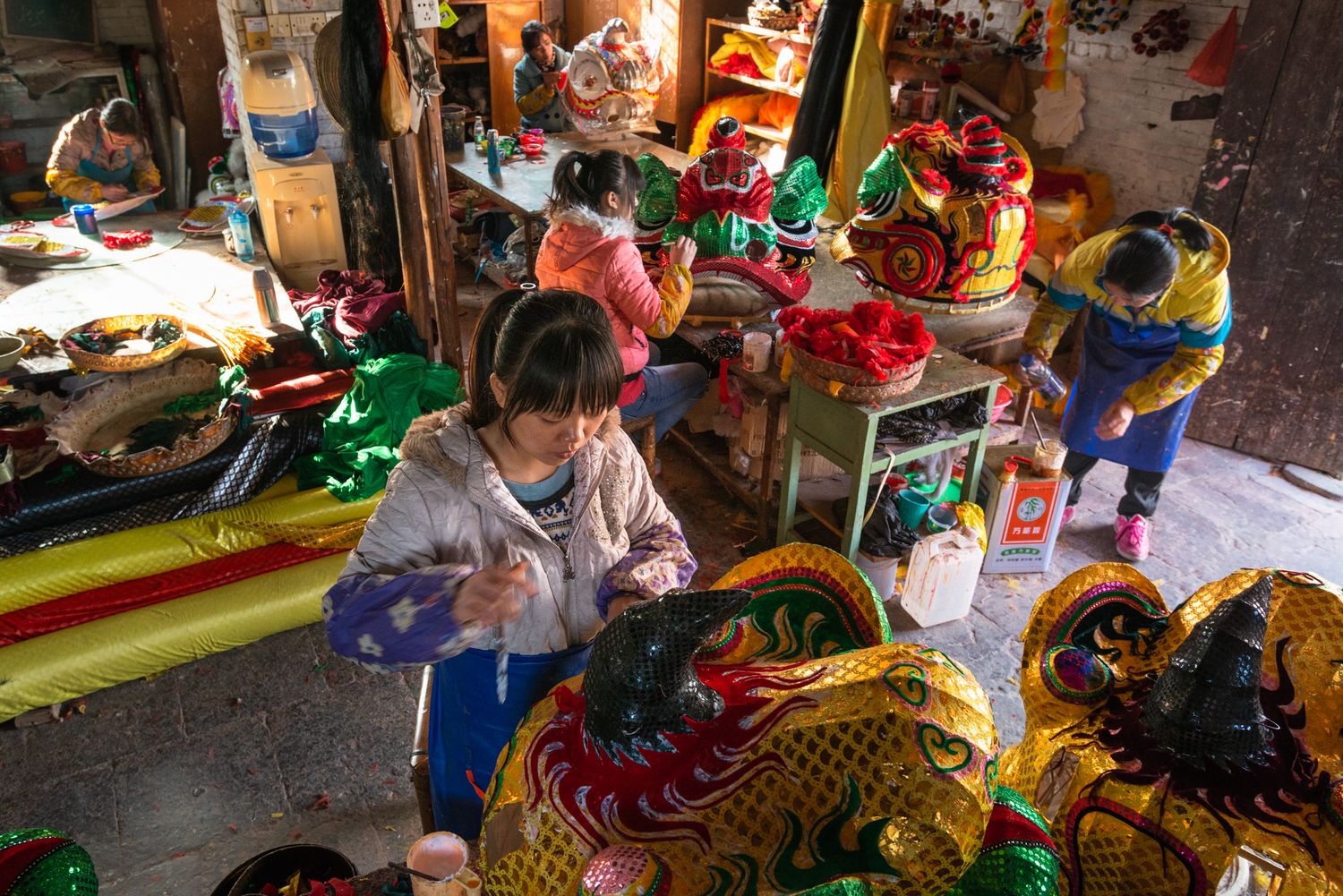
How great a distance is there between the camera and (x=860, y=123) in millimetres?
6758

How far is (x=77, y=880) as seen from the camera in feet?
4.93

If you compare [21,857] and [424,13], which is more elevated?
[424,13]

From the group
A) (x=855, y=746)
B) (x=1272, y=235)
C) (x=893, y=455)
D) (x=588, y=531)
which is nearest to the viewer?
(x=855, y=746)

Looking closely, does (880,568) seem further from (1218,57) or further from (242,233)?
(242,233)

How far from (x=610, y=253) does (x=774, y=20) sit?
5.00 meters

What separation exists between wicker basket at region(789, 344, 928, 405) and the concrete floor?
1.09m

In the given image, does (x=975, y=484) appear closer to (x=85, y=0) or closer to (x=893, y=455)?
(x=893, y=455)

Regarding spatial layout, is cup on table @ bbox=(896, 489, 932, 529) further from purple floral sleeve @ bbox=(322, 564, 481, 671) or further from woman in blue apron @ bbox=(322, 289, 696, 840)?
purple floral sleeve @ bbox=(322, 564, 481, 671)

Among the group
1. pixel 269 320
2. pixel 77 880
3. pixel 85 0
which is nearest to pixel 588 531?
pixel 77 880

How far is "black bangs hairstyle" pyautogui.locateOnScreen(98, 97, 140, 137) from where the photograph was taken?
6.68 m

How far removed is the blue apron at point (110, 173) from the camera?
Result: 6.69m

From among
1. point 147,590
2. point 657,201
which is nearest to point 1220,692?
point 147,590

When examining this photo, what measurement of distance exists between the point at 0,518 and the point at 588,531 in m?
2.72

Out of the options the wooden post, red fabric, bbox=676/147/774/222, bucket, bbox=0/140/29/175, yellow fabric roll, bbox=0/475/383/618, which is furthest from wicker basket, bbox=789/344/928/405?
bucket, bbox=0/140/29/175
